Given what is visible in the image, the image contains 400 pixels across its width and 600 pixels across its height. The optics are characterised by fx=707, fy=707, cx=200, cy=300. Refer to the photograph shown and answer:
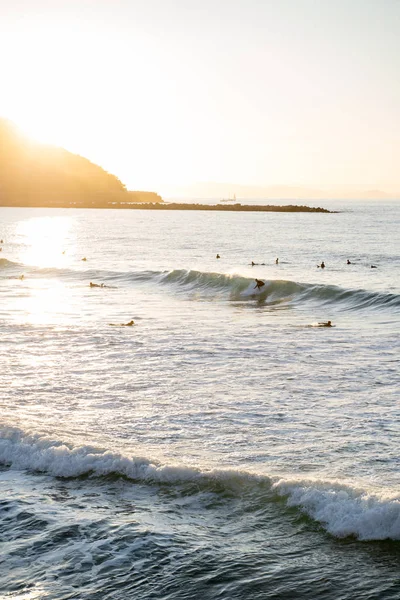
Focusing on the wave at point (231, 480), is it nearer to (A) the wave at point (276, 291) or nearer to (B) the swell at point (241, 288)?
(B) the swell at point (241, 288)

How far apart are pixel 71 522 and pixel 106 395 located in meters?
5.56

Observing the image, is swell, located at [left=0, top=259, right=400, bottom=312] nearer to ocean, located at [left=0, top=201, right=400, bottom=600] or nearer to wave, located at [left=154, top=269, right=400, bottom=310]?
wave, located at [left=154, top=269, right=400, bottom=310]

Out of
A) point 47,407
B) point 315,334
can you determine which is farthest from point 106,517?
point 315,334

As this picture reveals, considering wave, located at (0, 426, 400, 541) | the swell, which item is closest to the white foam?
wave, located at (0, 426, 400, 541)

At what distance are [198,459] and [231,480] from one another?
0.99m

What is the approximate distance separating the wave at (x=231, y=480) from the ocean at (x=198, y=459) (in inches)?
0.9

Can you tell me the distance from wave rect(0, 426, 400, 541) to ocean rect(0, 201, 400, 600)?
0.07 feet

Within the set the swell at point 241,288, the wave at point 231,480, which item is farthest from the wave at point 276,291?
the wave at point 231,480

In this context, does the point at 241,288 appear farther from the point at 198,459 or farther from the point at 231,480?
the point at 231,480

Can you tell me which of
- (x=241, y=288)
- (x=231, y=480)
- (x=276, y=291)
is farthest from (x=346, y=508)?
(x=241, y=288)

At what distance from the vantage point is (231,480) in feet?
29.5

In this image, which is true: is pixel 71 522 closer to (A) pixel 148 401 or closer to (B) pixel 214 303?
(A) pixel 148 401

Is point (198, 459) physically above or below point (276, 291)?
below

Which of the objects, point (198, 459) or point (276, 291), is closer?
point (198, 459)
